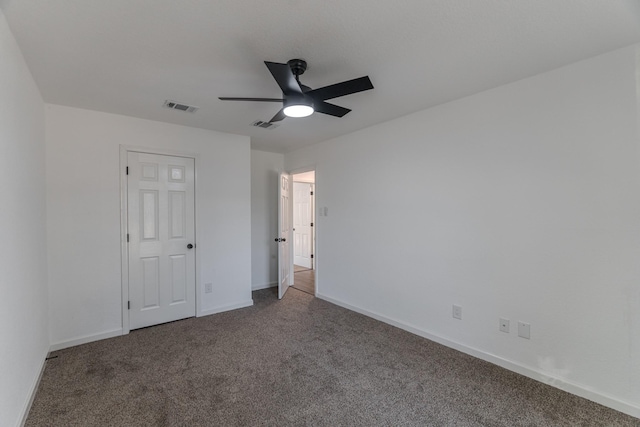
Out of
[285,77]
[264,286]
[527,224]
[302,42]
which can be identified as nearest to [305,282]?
[264,286]

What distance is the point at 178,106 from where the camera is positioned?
10.1 feet

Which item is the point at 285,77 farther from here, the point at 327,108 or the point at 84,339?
the point at 84,339

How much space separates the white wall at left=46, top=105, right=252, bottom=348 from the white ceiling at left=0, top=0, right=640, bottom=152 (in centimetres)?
42

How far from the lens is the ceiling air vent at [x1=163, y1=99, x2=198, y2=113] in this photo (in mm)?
2975

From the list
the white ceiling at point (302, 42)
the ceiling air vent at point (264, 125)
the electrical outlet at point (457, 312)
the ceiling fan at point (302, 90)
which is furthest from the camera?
the ceiling air vent at point (264, 125)

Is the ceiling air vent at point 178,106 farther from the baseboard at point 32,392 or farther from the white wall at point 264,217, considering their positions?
the baseboard at point 32,392

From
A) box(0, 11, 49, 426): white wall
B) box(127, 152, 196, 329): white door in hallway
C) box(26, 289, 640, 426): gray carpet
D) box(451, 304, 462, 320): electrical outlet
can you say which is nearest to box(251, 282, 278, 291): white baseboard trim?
box(127, 152, 196, 329): white door in hallway

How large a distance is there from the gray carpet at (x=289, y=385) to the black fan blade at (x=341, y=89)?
88.4 inches

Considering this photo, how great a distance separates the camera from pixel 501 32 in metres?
1.83

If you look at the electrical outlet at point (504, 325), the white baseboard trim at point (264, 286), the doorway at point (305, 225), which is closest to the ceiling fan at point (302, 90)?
the electrical outlet at point (504, 325)

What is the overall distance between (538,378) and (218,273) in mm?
3611

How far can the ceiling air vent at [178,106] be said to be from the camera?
2.98m

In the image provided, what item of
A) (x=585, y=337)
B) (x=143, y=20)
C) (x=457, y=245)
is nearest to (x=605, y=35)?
(x=457, y=245)

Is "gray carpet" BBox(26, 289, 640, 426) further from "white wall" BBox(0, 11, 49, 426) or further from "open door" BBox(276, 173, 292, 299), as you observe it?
"open door" BBox(276, 173, 292, 299)
